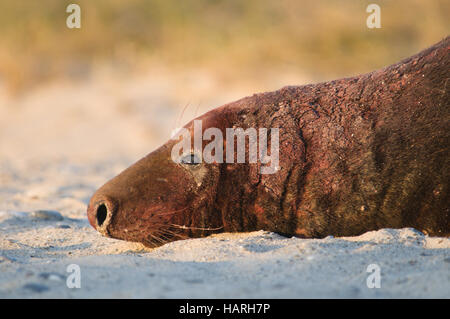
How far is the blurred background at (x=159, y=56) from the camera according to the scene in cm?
1235

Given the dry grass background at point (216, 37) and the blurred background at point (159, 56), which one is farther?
the dry grass background at point (216, 37)

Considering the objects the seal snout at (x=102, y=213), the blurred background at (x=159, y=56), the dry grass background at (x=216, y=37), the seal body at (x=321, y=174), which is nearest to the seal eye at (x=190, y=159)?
the seal body at (x=321, y=174)

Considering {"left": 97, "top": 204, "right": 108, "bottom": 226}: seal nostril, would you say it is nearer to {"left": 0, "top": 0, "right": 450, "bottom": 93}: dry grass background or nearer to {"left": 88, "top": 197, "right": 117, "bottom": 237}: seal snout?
{"left": 88, "top": 197, "right": 117, "bottom": 237}: seal snout

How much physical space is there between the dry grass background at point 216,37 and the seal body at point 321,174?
8.88m

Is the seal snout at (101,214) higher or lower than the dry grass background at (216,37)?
lower

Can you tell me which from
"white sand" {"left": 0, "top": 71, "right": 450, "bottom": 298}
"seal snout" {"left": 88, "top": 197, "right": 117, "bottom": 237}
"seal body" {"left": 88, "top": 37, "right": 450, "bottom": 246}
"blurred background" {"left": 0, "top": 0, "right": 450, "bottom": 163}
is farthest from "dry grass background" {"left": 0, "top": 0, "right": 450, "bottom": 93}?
"seal snout" {"left": 88, "top": 197, "right": 117, "bottom": 237}

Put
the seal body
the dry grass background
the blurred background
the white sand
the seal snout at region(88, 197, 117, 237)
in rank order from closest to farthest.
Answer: the white sand, the seal body, the seal snout at region(88, 197, 117, 237), the blurred background, the dry grass background

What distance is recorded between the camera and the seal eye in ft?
13.1

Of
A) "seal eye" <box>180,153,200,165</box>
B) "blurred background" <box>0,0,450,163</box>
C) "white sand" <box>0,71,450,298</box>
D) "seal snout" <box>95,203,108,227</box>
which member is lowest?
"white sand" <box>0,71,450,298</box>

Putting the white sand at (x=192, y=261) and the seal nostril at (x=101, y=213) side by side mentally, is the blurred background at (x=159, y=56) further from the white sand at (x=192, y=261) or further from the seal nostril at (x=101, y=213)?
the seal nostril at (x=101, y=213)

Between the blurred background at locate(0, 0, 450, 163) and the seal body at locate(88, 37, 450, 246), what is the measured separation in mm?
7444
